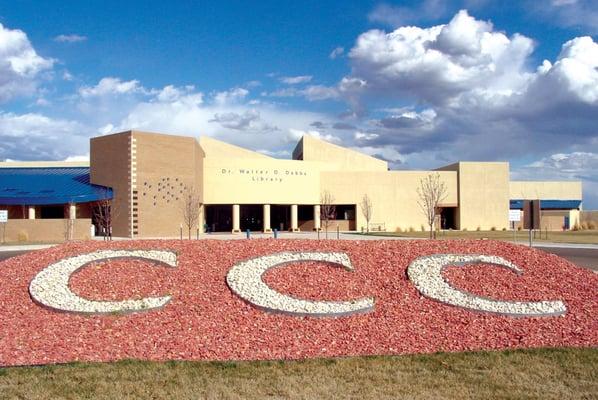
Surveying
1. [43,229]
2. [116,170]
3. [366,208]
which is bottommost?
[43,229]

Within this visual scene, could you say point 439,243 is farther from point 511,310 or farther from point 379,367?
point 379,367

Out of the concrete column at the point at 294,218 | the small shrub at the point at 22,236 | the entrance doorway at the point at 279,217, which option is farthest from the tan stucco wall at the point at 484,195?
the small shrub at the point at 22,236

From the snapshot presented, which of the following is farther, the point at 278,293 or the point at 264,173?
the point at 264,173

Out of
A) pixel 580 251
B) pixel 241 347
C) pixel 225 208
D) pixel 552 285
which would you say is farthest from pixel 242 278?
pixel 225 208

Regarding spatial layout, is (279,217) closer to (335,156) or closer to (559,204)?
(335,156)

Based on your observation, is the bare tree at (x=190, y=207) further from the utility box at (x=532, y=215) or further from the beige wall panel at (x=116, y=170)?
the utility box at (x=532, y=215)

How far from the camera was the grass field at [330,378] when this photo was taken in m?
6.55

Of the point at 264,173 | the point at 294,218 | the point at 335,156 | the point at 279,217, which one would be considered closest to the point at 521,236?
the point at 294,218

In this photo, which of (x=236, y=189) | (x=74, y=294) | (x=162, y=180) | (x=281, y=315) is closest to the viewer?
(x=281, y=315)

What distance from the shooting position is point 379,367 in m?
7.54

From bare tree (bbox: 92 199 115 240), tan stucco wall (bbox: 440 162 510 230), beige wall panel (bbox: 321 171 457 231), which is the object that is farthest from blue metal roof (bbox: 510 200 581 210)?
bare tree (bbox: 92 199 115 240)

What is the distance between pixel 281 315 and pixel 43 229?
3322 cm

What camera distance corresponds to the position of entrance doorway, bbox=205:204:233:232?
5631cm

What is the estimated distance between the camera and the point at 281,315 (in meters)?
9.92
